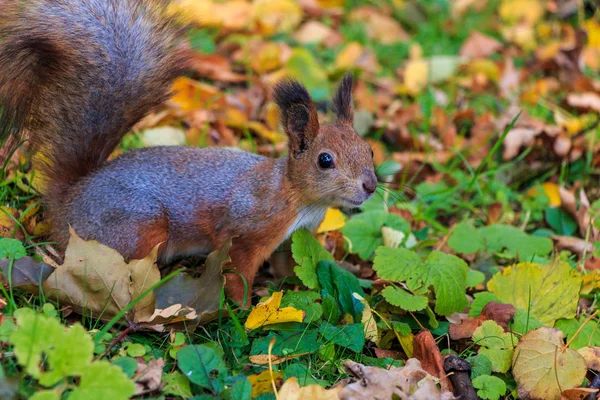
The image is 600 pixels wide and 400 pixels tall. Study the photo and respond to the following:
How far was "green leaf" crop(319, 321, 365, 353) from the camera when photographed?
6.75ft

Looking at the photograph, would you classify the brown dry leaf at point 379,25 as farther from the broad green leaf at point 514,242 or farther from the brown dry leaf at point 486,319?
the brown dry leaf at point 486,319

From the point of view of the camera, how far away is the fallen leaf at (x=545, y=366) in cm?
199

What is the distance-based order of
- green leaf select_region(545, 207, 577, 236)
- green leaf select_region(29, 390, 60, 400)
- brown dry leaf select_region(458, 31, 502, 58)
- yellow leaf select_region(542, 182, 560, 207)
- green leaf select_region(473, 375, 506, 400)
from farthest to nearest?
brown dry leaf select_region(458, 31, 502, 58), yellow leaf select_region(542, 182, 560, 207), green leaf select_region(545, 207, 577, 236), green leaf select_region(473, 375, 506, 400), green leaf select_region(29, 390, 60, 400)

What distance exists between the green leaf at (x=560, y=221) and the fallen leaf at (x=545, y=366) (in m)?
1.07

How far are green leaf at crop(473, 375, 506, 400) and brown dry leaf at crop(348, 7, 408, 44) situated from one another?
9.64 feet

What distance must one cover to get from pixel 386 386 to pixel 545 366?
0.53 m

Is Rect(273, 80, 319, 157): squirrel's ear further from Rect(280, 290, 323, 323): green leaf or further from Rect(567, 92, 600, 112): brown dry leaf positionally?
Rect(567, 92, 600, 112): brown dry leaf

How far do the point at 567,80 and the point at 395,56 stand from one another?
1.04 metres

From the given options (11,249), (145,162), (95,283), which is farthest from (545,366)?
(11,249)

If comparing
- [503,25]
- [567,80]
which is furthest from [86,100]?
[503,25]

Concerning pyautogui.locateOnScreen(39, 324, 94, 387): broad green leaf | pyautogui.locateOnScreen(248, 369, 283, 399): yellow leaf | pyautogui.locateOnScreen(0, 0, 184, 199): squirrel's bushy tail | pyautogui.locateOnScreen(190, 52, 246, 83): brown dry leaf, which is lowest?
pyautogui.locateOnScreen(248, 369, 283, 399): yellow leaf

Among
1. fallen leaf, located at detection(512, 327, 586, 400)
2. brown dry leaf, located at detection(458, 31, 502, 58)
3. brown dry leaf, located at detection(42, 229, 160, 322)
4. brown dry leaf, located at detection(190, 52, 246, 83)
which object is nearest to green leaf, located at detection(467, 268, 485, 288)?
fallen leaf, located at detection(512, 327, 586, 400)

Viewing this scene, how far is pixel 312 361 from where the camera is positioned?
6.62 ft

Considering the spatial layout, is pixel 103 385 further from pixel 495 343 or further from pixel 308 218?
pixel 495 343
